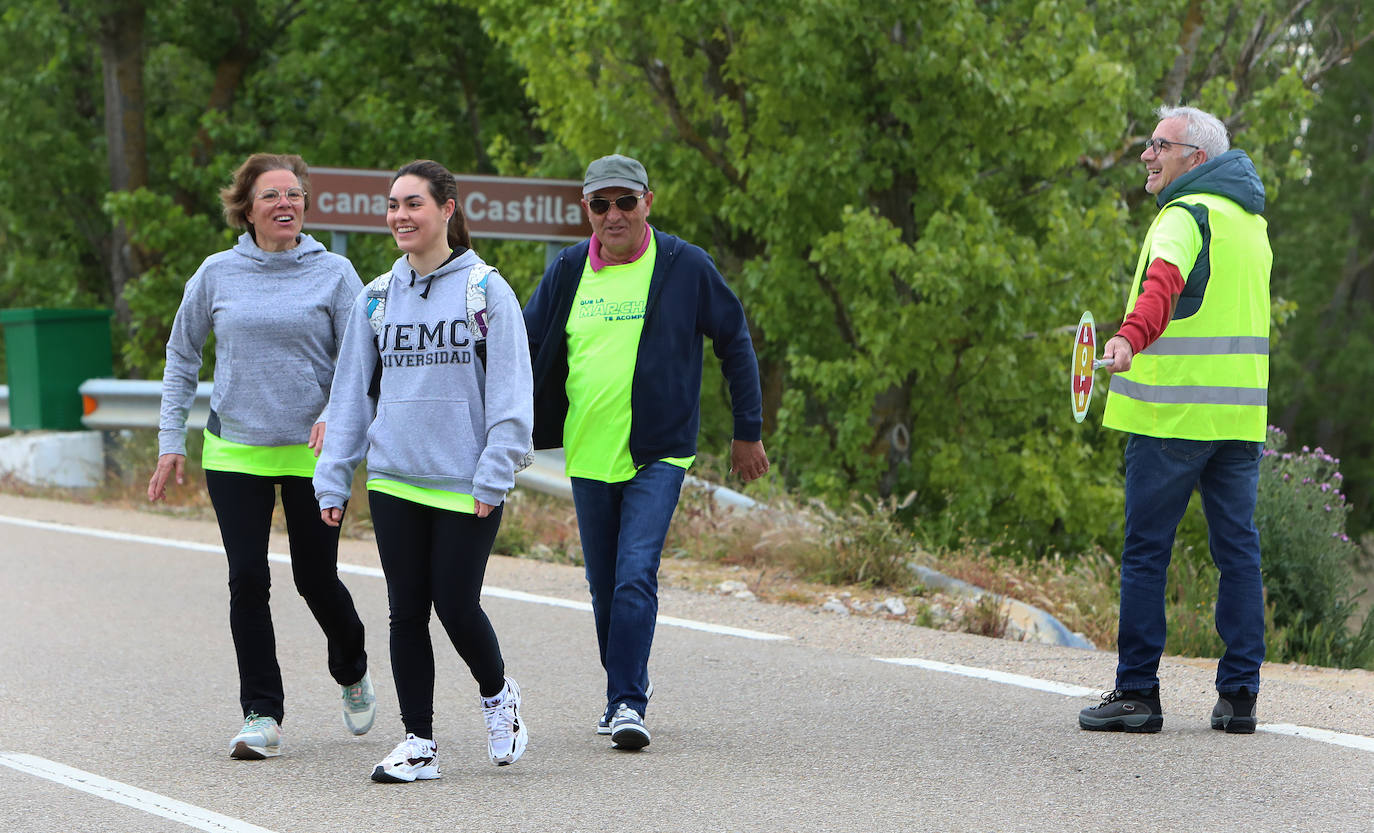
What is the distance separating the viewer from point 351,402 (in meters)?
4.89

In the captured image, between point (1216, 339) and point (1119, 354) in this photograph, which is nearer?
point (1119, 354)

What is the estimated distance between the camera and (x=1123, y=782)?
4879 millimetres

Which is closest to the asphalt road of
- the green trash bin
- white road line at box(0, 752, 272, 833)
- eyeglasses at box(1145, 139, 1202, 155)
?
white road line at box(0, 752, 272, 833)

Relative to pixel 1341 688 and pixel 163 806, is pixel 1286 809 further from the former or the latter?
pixel 163 806

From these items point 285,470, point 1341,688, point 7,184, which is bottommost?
point 1341,688

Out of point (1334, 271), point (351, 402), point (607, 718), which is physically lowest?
point (607, 718)

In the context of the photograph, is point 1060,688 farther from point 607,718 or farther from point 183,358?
point 183,358

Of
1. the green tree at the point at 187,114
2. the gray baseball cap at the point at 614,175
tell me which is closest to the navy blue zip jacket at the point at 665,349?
the gray baseball cap at the point at 614,175

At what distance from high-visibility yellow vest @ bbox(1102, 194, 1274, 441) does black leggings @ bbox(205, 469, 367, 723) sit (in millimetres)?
2745

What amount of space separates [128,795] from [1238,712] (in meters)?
3.49

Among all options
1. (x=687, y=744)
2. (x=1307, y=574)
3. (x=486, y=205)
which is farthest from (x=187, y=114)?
(x=687, y=744)

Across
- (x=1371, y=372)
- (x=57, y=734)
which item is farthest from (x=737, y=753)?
(x=1371, y=372)

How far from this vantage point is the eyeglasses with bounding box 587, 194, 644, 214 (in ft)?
17.4

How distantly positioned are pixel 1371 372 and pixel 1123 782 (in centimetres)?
3401
